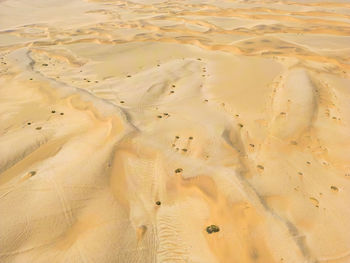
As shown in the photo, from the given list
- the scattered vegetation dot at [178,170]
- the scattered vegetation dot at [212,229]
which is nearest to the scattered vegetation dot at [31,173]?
the scattered vegetation dot at [178,170]

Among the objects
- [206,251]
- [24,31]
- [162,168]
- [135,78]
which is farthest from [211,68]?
[24,31]

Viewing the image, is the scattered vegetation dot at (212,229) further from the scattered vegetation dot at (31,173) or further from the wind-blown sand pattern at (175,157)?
the scattered vegetation dot at (31,173)

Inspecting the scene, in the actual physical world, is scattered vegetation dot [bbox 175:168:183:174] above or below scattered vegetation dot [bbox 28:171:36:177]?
below

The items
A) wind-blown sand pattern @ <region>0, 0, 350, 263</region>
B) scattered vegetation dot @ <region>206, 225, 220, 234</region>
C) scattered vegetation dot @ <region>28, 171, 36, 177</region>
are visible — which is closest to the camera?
wind-blown sand pattern @ <region>0, 0, 350, 263</region>

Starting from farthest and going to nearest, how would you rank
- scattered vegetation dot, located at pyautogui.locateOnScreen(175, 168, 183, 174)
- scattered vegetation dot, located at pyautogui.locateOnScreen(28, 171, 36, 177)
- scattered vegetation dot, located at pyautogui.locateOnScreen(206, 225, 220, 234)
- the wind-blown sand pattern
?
scattered vegetation dot, located at pyautogui.locateOnScreen(175, 168, 183, 174), scattered vegetation dot, located at pyautogui.locateOnScreen(28, 171, 36, 177), scattered vegetation dot, located at pyautogui.locateOnScreen(206, 225, 220, 234), the wind-blown sand pattern

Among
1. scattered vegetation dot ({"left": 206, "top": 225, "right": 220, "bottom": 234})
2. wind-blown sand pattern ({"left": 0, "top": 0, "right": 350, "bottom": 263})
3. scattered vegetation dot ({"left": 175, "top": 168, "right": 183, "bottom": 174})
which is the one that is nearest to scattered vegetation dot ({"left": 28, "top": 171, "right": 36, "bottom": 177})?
wind-blown sand pattern ({"left": 0, "top": 0, "right": 350, "bottom": 263})

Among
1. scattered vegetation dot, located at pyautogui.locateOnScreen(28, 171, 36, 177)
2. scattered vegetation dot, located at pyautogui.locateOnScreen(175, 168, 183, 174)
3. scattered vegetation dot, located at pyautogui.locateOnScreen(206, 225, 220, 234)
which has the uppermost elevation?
scattered vegetation dot, located at pyautogui.locateOnScreen(28, 171, 36, 177)

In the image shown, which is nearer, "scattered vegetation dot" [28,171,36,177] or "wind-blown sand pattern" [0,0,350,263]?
"wind-blown sand pattern" [0,0,350,263]

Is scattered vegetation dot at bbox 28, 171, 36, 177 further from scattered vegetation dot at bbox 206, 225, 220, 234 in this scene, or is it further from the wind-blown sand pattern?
scattered vegetation dot at bbox 206, 225, 220, 234
